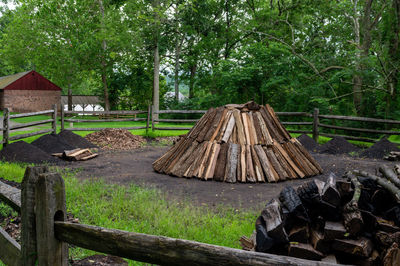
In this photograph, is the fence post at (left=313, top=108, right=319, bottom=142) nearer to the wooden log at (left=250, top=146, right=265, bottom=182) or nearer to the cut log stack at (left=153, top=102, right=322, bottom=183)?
the cut log stack at (left=153, top=102, right=322, bottom=183)

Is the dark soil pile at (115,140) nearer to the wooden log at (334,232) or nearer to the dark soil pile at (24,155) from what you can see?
the dark soil pile at (24,155)

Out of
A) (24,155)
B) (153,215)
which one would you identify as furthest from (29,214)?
(24,155)

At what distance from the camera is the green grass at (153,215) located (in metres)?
4.54

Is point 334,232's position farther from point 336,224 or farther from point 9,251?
point 9,251

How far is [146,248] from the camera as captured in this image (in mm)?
2090

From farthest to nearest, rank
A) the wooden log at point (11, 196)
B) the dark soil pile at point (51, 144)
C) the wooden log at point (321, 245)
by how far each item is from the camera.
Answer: the dark soil pile at point (51, 144)
the wooden log at point (321, 245)
the wooden log at point (11, 196)

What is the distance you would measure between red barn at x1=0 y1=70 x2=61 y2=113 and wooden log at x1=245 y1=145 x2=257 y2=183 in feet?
96.5

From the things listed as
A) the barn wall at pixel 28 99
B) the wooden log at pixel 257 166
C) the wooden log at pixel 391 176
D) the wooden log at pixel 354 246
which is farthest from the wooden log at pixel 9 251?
the barn wall at pixel 28 99

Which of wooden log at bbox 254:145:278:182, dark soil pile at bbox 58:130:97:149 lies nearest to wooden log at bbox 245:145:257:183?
wooden log at bbox 254:145:278:182

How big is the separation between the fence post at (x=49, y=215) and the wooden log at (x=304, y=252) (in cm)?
221

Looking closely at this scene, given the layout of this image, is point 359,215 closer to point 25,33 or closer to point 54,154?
point 54,154

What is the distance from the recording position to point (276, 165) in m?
8.34

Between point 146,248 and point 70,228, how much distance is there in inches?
25.2

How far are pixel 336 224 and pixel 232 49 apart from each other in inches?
1024
